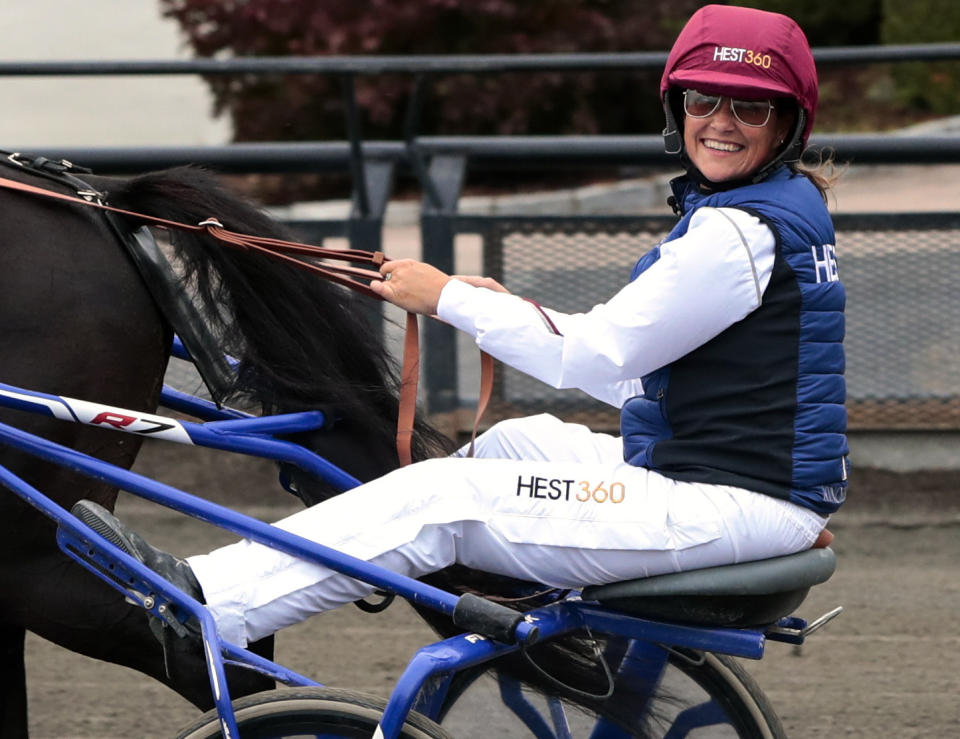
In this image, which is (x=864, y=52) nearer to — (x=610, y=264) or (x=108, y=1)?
(x=610, y=264)

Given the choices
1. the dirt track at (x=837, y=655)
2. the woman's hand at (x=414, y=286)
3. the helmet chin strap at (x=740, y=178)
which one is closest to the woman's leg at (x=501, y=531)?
the woman's hand at (x=414, y=286)

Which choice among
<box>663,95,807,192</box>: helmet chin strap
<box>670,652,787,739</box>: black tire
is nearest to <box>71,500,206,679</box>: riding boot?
<box>670,652,787,739</box>: black tire

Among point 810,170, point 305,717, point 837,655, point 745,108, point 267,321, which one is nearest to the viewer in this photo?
point 305,717

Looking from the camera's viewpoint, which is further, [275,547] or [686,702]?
[686,702]

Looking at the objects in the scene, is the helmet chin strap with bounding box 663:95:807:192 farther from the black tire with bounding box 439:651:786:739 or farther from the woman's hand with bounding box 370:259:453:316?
the black tire with bounding box 439:651:786:739

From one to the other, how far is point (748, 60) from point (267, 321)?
3.64 feet

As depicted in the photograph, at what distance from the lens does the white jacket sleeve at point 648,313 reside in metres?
2.39

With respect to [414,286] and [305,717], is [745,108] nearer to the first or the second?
[414,286]

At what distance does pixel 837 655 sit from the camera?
158 inches


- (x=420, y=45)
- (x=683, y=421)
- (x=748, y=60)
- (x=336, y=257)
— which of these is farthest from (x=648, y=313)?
(x=420, y=45)

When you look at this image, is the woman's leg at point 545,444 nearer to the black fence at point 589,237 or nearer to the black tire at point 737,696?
the black tire at point 737,696

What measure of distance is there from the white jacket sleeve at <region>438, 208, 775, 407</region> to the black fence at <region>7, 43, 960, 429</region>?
9.28 feet

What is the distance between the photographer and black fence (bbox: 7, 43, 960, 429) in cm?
522

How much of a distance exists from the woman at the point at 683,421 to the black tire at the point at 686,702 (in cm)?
41
